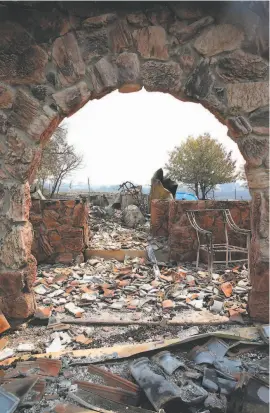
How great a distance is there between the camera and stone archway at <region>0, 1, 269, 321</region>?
2.33m

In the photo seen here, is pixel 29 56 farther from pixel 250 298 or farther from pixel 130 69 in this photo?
pixel 250 298

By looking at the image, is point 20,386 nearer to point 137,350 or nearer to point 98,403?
point 98,403

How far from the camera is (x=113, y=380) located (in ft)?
6.07

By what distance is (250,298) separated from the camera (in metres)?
2.59

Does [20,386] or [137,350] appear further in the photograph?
[137,350]

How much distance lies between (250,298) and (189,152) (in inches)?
795

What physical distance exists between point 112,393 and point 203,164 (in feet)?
68.6

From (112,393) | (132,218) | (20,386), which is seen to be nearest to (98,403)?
(112,393)

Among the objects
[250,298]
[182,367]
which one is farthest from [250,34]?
[182,367]

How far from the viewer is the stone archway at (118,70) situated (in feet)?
7.64

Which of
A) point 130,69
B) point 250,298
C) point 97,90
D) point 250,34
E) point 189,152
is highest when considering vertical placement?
point 189,152

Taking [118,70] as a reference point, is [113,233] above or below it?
below

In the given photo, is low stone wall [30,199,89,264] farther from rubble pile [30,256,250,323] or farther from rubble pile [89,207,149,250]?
rubble pile [89,207,149,250]

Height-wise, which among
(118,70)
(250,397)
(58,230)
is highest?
(118,70)
